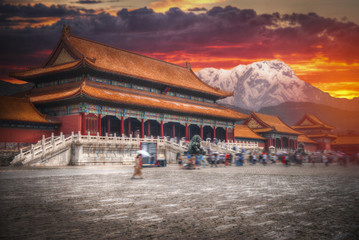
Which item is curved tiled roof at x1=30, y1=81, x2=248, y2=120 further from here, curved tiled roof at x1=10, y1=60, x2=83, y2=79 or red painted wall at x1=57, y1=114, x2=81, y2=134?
red painted wall at x1=57, y1=114, x2=81, y2=134

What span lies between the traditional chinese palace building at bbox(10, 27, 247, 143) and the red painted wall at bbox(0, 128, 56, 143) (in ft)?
9.29

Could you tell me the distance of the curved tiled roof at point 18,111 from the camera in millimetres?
31344

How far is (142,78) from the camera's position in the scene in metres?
42.2

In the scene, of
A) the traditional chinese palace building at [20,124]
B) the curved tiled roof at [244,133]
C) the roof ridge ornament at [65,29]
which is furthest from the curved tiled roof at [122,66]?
the curved tiled roof at [244,133]

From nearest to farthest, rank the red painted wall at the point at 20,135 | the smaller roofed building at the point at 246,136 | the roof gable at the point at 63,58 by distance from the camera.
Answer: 1. the red painted wall at the point at 20,135
2. the roof gable at the point at 63,58
3. the smaller roofed building at the point at 246,136

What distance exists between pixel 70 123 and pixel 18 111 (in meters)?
4.78

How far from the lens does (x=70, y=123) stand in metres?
35.4

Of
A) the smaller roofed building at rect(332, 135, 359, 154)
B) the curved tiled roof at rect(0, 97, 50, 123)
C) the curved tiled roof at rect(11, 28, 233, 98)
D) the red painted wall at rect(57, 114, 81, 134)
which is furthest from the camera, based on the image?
the smaller roofed building at rect(332, 135, 359, 154)

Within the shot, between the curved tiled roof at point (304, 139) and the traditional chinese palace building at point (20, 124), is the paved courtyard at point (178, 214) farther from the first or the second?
the curved tiled roof at point (304, 139)

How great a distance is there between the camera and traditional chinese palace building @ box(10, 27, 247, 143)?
35719 mm

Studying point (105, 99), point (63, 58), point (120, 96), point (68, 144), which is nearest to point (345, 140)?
point (120, 96)

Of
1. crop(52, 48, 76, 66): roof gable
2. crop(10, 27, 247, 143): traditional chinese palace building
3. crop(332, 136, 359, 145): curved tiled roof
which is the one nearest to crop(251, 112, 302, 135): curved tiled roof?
crop(10, 27, 247, 143): traditional chinese palace building

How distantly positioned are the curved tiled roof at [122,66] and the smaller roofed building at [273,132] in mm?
14469

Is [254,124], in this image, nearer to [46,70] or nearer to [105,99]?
[105,99]
